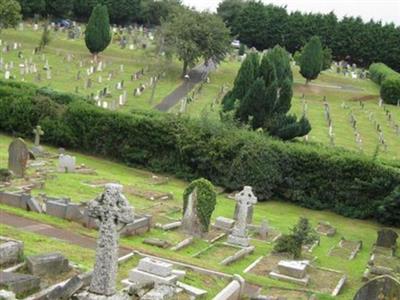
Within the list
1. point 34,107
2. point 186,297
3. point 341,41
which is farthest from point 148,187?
point 341,41

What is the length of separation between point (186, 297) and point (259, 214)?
15.0 metres

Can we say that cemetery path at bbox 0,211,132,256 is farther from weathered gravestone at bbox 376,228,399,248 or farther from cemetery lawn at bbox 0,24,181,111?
cemetery lawn at bbox 0,24,181,111

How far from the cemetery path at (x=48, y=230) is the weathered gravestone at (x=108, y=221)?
623 cm

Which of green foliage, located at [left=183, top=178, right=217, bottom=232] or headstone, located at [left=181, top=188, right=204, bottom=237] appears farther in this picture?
headstone, located at [left=181, top=188, right=204, bottom=237]

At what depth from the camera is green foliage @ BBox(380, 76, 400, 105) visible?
59094 mm

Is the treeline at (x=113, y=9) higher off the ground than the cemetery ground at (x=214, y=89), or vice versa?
the treeline at (x=113, y=9)

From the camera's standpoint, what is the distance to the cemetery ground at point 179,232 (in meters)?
15.3

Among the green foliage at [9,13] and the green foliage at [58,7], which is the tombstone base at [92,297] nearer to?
the green foliage at [9,13]

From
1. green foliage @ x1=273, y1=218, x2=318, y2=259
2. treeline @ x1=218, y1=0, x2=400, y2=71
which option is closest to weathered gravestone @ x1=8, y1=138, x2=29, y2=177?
green foliage @ x1=273, y1=218, x2=318, y2=259

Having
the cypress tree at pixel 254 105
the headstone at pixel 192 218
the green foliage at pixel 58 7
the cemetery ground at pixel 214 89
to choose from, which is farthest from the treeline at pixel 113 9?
the headstone at pixel 192 218

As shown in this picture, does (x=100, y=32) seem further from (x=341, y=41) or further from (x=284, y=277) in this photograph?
(x=284, y=277)

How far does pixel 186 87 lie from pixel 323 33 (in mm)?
35797

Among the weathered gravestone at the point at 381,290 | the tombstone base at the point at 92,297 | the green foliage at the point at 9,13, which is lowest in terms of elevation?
the weathered gravestone at the point at 381,290

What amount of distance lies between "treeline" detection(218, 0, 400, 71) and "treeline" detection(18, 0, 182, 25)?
1044 centimetres
